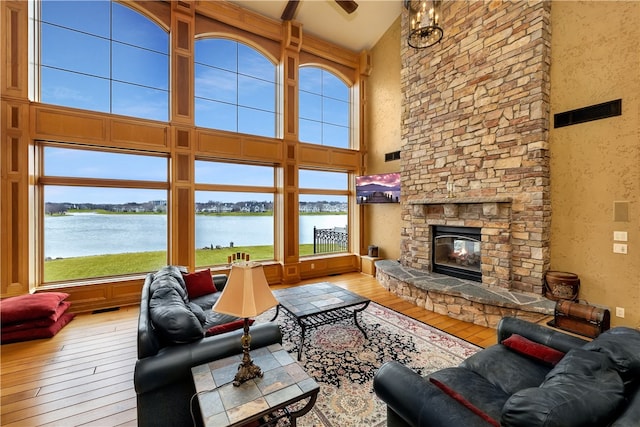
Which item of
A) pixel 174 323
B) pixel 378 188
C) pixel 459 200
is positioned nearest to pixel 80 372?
pixel 174 323

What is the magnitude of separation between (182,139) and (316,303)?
3.92 metres

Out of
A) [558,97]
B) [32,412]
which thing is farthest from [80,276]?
[558,97]

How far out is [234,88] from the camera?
5.66 m

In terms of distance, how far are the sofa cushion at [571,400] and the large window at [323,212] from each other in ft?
17.7

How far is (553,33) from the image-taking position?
3887mm

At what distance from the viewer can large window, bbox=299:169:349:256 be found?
6.51 m

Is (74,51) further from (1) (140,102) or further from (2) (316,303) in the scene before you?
(2) (316,303)

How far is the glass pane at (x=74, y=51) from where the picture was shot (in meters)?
4.21

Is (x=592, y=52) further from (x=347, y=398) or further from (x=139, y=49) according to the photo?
(x=139, y=49)

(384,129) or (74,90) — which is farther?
(384,129)

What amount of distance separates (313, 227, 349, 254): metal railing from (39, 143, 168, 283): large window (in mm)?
3372

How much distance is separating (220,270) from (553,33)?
22.1 feet

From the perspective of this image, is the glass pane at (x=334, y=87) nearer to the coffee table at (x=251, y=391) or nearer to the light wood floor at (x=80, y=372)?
the light wood floor at (x=80, y=372)

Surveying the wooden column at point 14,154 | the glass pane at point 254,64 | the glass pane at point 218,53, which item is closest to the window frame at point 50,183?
the wooden column at point 14,154
